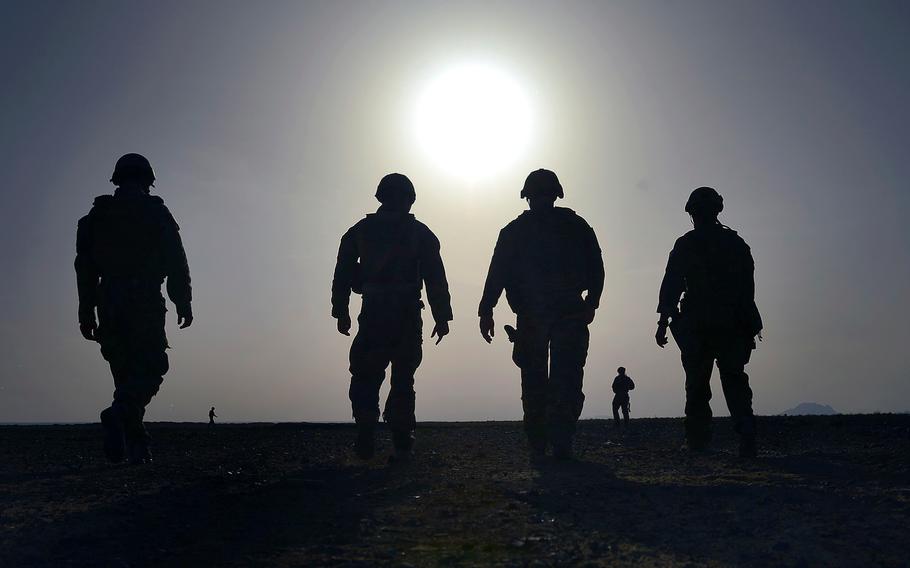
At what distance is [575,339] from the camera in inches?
325

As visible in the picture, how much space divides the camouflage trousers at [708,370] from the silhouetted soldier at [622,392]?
7919 millimetres

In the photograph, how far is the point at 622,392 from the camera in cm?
1831

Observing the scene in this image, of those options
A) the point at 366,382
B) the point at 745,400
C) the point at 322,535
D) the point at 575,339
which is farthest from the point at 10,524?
the point at 745,400

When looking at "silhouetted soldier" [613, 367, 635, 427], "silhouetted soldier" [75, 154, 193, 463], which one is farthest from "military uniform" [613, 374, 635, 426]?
"silhouetted soldier" [75, 154, 193, 463]

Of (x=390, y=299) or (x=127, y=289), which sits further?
(x=390, y=299)

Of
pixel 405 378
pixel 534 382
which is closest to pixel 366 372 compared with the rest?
pixel 405 378

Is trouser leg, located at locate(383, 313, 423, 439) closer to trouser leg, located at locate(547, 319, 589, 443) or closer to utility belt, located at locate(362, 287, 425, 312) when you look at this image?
utility belt, located at locate(362, 287, 425, 312)

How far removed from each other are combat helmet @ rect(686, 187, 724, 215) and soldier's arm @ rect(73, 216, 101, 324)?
650 cm

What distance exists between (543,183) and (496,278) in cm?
115

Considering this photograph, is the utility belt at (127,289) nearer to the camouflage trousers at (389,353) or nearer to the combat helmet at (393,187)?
the camouflage trousers at (389,353)

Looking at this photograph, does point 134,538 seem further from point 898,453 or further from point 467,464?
point 898,453

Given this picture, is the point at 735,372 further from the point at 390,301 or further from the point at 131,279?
the point at 131,279

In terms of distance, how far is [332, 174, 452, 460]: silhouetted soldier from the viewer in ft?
27.7

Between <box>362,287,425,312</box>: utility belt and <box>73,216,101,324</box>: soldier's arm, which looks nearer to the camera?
<box>73,216,101,324</box>: soldier's arm
